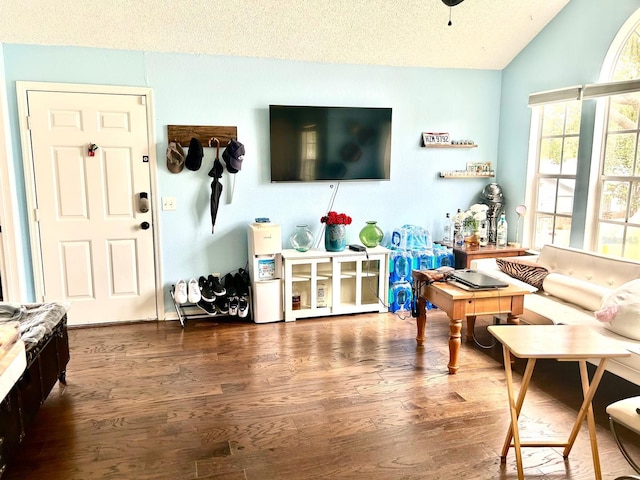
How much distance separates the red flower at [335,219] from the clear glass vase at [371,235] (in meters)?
0.24

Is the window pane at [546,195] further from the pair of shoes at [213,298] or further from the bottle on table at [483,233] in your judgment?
the pair of shoes at [213,298]

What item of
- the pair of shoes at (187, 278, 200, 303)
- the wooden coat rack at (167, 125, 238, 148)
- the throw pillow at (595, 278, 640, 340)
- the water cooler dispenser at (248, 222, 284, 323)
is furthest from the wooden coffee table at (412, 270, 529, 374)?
the wooden coat rack at (167, 125, 238, 148)

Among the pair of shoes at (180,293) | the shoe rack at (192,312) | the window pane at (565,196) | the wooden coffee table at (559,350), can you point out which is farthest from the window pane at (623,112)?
the pair of shoes at (180,293)

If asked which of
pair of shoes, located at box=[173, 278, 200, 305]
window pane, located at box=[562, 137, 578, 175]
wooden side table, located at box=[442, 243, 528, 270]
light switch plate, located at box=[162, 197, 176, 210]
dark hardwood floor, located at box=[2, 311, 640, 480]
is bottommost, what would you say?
dark hardwood floor, located at box=[2, 311, 640, 480]

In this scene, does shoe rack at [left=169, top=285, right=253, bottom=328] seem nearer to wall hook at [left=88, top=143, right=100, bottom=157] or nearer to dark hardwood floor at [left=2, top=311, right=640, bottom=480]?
dark hardwood floor at [left=2, top=311, right=640, bottom=480]

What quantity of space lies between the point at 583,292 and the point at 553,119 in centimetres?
195

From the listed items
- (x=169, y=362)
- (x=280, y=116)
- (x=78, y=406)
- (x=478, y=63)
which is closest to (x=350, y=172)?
(x=280, y=116)

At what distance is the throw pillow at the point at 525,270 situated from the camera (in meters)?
3.69

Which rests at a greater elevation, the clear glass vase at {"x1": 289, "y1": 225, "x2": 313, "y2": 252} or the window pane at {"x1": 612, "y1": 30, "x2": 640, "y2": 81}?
the window pane at {"x1": 612, "y1": 30, "x2": 640, "y2": 81}

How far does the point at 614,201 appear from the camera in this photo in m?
3.82

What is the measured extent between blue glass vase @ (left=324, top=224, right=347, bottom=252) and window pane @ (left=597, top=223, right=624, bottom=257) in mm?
2166

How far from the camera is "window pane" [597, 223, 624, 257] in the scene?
12.4 ft

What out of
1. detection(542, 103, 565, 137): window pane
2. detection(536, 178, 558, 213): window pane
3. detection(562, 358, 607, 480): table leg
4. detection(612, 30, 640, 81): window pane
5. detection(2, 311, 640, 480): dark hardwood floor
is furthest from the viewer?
detection(536, 178, 558, 213): window pane

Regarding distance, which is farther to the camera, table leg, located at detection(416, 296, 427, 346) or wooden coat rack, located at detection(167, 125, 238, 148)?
wooden coat rack, located at detection(167, 125, 238, 148)
